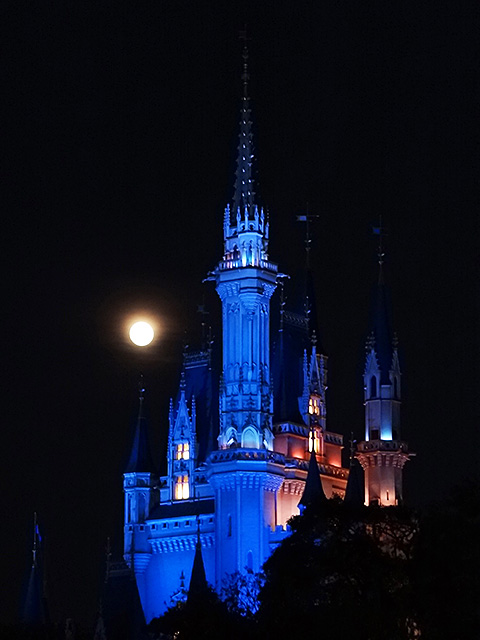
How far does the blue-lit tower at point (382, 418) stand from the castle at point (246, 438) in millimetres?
48

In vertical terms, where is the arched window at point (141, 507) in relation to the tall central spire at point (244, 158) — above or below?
below

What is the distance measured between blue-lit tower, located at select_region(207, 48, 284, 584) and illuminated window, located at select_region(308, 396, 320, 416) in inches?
161

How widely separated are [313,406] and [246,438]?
711cm

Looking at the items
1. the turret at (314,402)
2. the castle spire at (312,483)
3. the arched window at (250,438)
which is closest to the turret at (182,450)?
the turret at (314,402)

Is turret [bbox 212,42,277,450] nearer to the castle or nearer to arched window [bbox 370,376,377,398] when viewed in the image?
the castle

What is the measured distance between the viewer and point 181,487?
427 feet

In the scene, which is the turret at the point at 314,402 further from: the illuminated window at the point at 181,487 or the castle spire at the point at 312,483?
the illuminated window at the point at 181,487

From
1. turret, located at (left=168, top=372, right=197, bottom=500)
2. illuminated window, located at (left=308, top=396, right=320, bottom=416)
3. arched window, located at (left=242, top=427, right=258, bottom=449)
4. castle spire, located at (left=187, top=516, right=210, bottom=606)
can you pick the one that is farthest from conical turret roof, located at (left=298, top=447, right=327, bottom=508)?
turret, located at (left=168, top=372, right=197, bottom=500)

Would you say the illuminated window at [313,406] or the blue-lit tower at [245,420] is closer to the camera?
the blue-lit tower at [245,420]

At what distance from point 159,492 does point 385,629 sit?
42481 mm

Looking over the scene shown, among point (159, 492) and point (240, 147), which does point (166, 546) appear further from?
point (240, 147)

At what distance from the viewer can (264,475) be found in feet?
404

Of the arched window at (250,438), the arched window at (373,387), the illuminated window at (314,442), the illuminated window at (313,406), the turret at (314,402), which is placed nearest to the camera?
the arched window at (250,438)

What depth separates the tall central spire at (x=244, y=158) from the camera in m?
127
